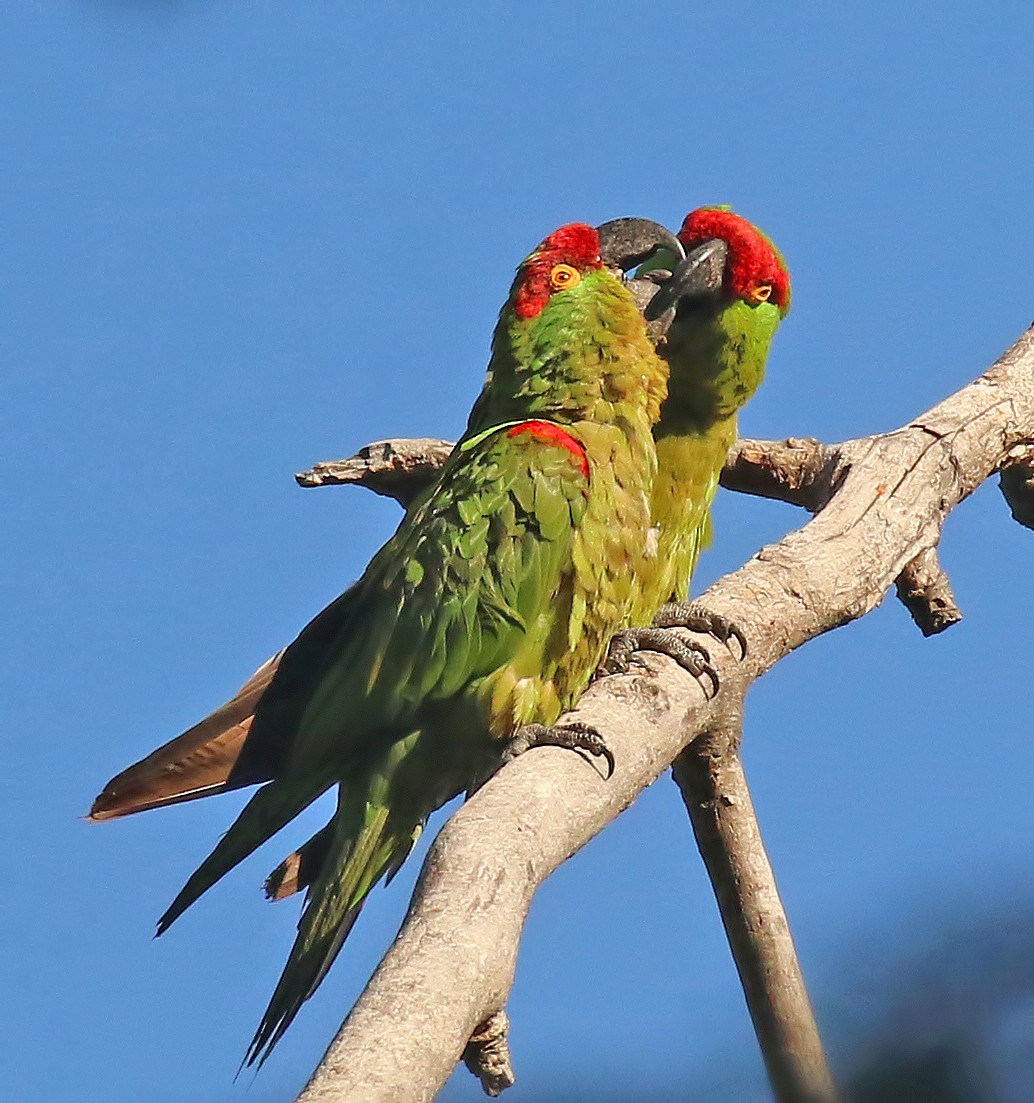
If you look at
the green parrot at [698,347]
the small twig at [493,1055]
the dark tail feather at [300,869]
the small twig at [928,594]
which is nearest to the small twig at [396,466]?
the green parrot at [698,347]

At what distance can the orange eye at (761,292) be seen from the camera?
4.99 meters

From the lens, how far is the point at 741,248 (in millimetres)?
4961

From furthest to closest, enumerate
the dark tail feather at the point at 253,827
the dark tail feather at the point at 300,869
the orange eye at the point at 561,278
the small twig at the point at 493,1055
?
the orange eye at the point at 561,278, the dark tail feather at the point at 300,869, the dark tail feather at the point at 253,827, the small twig at the point at 493,1055

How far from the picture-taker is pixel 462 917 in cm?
249

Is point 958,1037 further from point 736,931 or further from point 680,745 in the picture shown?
point 736,931

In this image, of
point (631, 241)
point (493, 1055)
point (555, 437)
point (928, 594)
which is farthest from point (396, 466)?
point (493, 1055)

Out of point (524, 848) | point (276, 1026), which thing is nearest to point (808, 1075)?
point (524, 848)

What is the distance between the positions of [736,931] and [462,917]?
1634mm

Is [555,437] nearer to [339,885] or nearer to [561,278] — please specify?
[561,278]

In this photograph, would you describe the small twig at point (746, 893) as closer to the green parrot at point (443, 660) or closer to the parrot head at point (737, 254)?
the green parrot at point (443, 660)

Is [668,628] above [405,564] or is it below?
below

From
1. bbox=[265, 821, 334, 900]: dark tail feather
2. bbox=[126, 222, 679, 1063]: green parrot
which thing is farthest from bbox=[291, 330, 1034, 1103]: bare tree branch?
bbox=[265, 821, 334, 900]: dark tail feather

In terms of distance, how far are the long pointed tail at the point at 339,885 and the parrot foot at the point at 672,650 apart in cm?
77

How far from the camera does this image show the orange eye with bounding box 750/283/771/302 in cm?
499
